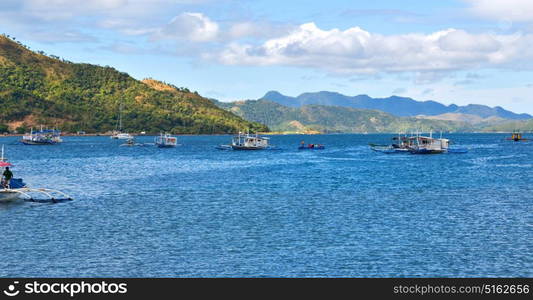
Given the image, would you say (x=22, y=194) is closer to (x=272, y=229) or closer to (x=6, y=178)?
(x=6, y=178)

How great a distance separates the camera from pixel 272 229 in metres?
65.3

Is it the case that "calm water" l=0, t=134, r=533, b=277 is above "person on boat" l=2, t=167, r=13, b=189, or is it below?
below

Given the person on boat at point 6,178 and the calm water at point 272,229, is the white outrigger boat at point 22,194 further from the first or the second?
the calm water at point 272,229

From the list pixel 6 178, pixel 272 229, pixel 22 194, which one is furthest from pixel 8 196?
pixel 272 229

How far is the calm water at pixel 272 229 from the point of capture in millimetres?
49531

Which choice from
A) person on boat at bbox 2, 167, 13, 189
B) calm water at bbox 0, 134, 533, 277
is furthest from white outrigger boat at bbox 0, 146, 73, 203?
calm water at bbox 0, 134, 533, 277

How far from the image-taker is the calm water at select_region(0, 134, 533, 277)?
4953 cm

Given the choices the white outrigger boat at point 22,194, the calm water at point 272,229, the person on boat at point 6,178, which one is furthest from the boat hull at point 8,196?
the calm water at point 272,229

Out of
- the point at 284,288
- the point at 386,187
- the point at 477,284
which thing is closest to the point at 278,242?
the point at 284,288

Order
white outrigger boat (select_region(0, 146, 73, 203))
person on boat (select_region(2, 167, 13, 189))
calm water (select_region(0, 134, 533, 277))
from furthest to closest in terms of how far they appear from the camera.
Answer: person on boat (select_region(2, 167, 13, 189)) → white outrigger boat (select_region(0, 146, 73, 203)) → calm water (select_region(0, 134, 533, 277))

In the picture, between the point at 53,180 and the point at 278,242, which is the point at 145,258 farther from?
the point at 53,180

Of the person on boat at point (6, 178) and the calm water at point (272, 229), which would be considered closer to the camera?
the calm water at point (272, 229)

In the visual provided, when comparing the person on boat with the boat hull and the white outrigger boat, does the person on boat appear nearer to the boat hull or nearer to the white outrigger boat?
the white outrigger boat

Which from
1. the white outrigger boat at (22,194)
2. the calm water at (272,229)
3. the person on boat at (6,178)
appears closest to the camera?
the calm water at (272,229)
